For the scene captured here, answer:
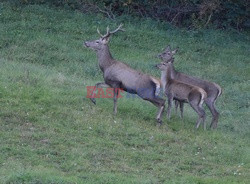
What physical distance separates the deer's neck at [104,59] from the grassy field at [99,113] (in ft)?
2.23

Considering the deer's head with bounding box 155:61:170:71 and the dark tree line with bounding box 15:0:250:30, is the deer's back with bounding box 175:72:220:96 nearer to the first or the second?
the deer's head with bounding box 155:61:170:71

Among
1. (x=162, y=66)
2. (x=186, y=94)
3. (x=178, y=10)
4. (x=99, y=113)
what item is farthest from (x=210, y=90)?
(x=178, y=10)

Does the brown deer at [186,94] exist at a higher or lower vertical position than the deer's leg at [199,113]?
higher

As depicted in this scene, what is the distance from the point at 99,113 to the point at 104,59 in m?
1.51

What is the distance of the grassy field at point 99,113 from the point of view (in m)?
10.3

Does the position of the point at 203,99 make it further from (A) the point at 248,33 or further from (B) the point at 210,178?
(A) the point at 248,33

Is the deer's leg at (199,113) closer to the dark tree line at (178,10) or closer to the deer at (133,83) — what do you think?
the deer at (133,83)

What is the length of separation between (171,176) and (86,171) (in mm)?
1264

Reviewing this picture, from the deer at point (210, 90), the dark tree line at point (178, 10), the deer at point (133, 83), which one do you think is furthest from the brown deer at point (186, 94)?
the dark tree line at point (178, 10)

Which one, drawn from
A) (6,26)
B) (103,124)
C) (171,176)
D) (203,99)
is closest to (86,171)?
(171,176)

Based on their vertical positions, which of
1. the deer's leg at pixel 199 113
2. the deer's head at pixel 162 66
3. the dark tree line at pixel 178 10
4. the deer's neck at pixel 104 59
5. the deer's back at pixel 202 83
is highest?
the deer's neck at pixel 104 59

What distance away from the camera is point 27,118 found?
39.4 ft

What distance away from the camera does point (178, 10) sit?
67.9ft

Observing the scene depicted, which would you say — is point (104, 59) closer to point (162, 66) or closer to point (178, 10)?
point (162, 66)
